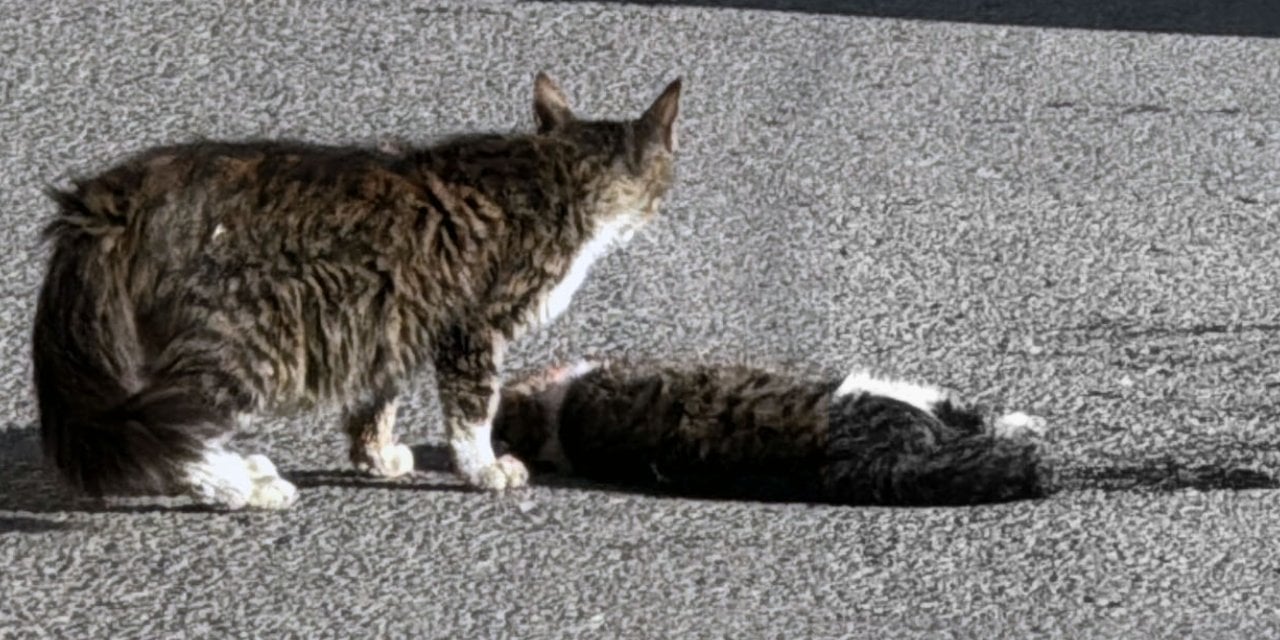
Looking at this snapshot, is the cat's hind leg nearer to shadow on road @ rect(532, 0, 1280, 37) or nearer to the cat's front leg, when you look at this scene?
the cat's front leg

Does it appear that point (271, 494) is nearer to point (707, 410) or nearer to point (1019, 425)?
point (707, 410)

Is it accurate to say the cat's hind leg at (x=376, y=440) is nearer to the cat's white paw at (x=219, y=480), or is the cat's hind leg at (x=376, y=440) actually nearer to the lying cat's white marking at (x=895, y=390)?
the cat's white paw at (x=219, y=480)

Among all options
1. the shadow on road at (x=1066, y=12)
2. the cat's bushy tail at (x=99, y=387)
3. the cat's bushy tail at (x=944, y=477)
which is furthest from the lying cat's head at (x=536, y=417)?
the shadow on road at (x=1066, y=12)

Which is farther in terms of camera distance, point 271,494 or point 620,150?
point 620,150

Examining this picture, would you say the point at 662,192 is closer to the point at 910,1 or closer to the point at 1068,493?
the point at 1068,493

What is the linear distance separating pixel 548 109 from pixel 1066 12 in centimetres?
415

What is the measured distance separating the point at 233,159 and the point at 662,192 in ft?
4.00


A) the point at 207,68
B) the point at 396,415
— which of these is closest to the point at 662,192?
the point at 396,415

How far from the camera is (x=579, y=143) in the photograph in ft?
20.9

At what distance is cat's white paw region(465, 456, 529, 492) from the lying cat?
24 centimetres

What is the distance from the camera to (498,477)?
614 cm

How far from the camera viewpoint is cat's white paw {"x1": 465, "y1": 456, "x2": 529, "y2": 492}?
6.14 metres

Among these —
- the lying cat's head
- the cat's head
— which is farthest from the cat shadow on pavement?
the cat's head

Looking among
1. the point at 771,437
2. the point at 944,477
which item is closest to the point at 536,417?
the point at 771,437
